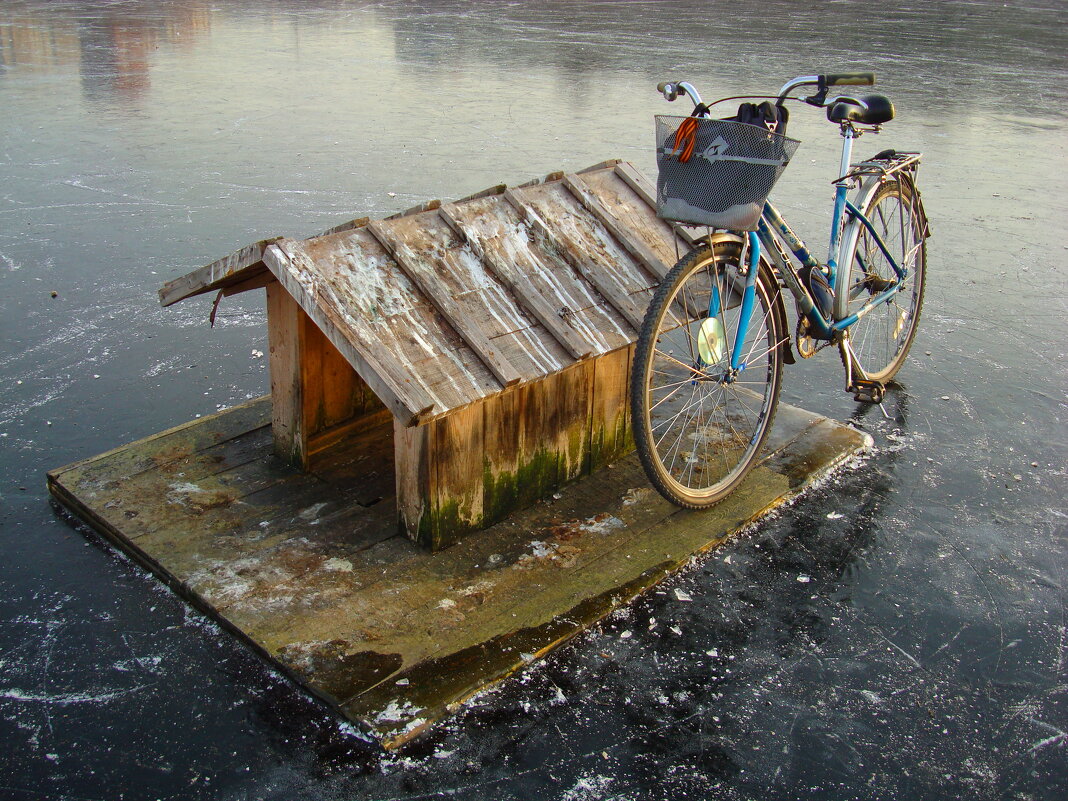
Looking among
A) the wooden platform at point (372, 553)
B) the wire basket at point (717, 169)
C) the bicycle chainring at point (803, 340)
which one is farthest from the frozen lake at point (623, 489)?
the wire basket at point (717, 169)

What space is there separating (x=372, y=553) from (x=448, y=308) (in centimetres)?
101

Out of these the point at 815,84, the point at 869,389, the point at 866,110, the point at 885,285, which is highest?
the point at 815,84

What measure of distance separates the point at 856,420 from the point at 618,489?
5.50 feet

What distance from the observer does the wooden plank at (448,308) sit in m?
3.77

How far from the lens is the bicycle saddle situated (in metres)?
4.45

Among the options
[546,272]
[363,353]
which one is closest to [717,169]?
[546,272]

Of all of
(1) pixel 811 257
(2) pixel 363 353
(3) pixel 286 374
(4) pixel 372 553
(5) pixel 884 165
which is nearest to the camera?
(2) pixel 363 353

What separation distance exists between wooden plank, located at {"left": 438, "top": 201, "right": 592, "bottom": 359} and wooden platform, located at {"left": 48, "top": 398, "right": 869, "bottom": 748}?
0.80 metres

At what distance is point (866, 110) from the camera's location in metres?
4.45

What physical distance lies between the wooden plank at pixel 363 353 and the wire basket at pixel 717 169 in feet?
4.06

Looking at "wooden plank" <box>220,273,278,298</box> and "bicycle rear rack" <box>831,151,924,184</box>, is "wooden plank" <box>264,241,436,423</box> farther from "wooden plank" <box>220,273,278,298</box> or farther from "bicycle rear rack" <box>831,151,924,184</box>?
"bicycle rear rack" <box>831,151,924,184</box>

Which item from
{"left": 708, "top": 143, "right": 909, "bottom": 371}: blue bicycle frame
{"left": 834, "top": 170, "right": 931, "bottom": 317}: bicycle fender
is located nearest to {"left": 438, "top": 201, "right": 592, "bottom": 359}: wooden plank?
{"left": 708, "top": 143, "right": 909, "bottom": 371}: blue bicycle frame

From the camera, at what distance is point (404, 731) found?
10.2ft

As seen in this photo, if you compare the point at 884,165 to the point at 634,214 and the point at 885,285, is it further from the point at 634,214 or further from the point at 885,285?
the point at 634,214
